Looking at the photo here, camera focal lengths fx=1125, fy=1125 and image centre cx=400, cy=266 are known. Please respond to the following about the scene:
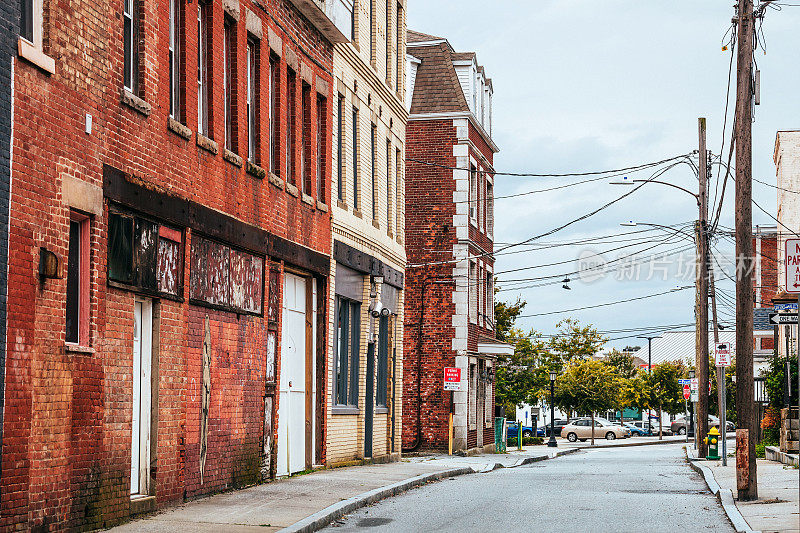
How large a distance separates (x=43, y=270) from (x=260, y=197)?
24.2ft

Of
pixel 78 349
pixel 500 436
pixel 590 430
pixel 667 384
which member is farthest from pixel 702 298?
pixel 667 384

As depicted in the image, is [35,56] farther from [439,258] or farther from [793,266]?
[439,258]

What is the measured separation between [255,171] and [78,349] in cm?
651

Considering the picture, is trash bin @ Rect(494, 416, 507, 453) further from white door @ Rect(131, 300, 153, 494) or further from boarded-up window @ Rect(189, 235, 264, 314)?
white door @ Rect(131, 300, 153, 494)

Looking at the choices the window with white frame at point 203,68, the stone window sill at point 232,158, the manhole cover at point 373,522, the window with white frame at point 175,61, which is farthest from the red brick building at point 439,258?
the window with white frame at point 175,61

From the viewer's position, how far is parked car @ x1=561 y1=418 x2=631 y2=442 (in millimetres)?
65312

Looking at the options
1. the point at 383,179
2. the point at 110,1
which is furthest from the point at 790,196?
the point at 110,1

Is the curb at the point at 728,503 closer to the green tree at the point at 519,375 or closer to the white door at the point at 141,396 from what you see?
the white door at the point at 141,396

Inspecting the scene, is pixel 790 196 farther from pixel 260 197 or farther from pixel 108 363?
pixel 108 363

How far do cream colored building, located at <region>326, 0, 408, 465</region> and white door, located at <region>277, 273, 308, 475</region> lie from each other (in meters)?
1.03

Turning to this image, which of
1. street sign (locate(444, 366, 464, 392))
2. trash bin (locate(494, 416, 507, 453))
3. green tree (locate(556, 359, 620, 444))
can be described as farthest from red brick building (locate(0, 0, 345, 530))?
green tree (locate(556, 359, 620, 444))

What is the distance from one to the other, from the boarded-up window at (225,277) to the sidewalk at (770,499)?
750 centimetres

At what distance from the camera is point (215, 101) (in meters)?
16.0

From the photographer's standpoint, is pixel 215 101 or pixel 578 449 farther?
pixel 578 449
